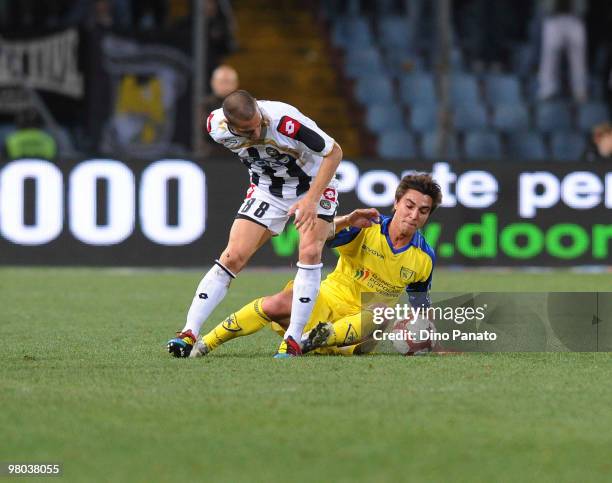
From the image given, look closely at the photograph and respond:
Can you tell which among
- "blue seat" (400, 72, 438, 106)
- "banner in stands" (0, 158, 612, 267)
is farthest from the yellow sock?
"blue seat" (400, 72, 438, 106)

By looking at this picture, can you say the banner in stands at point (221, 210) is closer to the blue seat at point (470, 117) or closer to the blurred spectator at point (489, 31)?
the blue seat at point (470, 117)

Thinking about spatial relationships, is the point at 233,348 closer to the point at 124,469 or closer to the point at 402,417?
the point at 402,417

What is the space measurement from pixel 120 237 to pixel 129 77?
3648 mm

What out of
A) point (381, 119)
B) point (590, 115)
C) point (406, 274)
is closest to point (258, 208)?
point (406, 274)

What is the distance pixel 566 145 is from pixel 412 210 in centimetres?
1239

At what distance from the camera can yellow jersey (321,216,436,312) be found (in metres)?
7.23

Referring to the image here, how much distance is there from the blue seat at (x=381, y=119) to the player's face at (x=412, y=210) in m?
11.8

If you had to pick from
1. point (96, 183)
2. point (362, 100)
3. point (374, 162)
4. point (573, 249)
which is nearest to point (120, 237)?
point (96, 183)

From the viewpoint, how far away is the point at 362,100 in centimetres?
1952

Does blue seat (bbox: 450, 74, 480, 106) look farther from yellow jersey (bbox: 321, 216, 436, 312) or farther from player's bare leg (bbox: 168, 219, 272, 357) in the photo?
player's bare leg (bbox: 168, 219, 272, 357)

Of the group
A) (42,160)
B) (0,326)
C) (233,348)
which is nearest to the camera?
(233,348)

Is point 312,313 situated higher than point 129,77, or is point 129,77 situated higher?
point 129,77

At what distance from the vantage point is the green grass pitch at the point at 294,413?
4371 millimetres

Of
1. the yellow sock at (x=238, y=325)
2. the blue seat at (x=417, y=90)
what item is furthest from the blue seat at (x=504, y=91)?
the yellow sock at (x=238, y=325)
